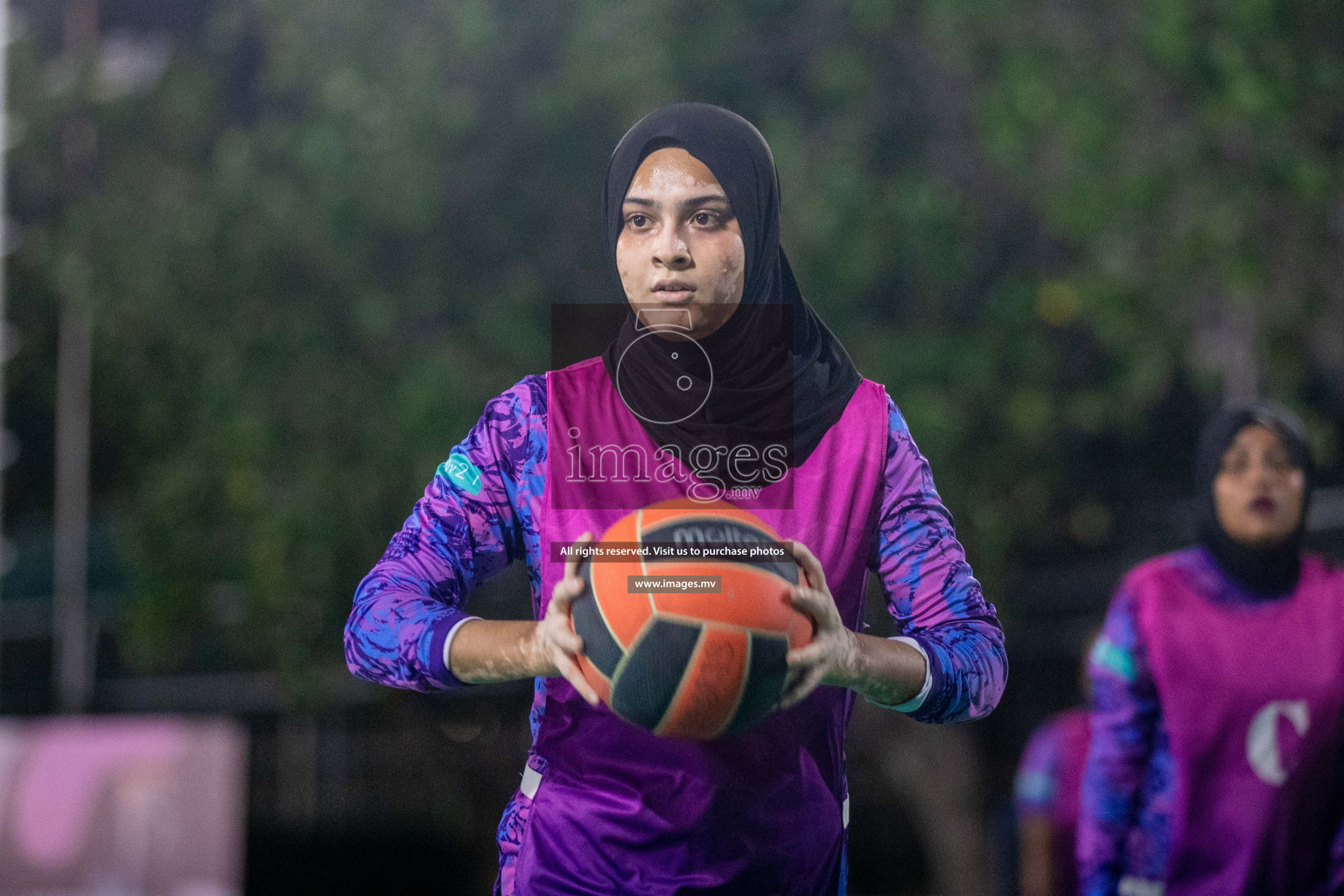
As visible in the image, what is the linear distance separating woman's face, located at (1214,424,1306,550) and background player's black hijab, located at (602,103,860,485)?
200cm

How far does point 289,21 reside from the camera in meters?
9.26

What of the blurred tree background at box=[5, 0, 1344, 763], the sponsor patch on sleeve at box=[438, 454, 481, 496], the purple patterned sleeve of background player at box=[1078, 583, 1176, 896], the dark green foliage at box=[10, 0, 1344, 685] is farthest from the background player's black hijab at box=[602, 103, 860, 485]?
the blurred tree background at box=[5, 0, 1344, 763]

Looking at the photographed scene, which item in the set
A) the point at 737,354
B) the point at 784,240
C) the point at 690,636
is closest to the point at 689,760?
the point at 690,636

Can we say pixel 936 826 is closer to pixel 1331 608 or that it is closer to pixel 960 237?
pixel 960 237

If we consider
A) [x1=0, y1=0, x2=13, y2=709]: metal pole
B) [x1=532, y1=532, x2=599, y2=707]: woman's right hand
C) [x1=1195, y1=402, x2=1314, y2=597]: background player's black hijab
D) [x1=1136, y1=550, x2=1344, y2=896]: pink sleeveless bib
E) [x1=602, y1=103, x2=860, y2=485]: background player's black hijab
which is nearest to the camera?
[x1=532, y1=532, x2=599, y2=707]: woman's right hand

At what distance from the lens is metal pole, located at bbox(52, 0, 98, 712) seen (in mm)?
10016

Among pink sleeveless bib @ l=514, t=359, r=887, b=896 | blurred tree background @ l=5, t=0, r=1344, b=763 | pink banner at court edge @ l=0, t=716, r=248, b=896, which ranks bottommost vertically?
pink banner at court edge @ l=0, t=716, r=248, b=896

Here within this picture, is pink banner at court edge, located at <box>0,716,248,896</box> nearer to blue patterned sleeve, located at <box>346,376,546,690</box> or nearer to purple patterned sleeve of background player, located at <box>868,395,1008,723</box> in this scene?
blue patterned sleeve, located at <box>346,376,546,690</box>

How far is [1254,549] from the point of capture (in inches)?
136

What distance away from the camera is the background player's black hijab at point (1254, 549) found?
3.44 meters

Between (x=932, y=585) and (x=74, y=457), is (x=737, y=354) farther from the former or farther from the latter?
(x=74, y=457)

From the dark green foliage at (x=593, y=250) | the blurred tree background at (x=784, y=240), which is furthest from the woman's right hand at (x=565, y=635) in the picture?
the blurred tree background at (x=784, y=240)

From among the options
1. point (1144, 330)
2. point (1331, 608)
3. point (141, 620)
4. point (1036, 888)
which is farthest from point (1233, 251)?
point (141, 620)

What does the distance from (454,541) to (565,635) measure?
1.26ft
